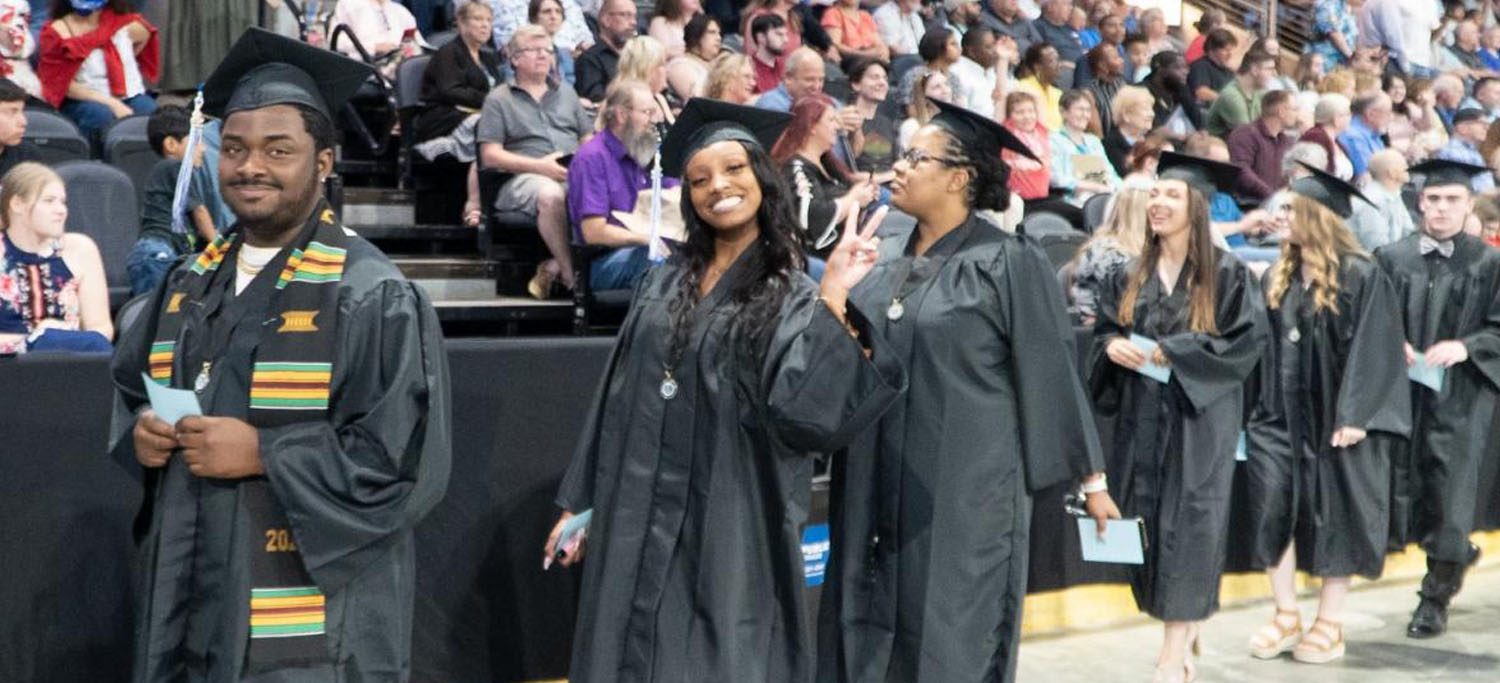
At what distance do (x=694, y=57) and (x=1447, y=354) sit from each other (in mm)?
4480

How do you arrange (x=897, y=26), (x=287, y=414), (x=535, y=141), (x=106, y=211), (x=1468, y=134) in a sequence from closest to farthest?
(x=287, y=414)
(x=106, y=211)
(x=535, y=141)
(x=897, y=26)
(x=1468, y=134)

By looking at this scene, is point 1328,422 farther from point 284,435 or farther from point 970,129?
point 284,435

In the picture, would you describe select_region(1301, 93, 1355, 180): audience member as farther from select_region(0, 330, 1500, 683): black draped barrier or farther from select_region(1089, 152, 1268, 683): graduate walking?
select_region(0, 330, 1500, 683): black draped barrier

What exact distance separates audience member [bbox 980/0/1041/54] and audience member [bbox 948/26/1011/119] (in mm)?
1850

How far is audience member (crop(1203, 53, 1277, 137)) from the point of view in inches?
519

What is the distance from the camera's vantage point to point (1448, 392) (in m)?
7.80

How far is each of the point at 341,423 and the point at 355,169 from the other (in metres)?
5.65

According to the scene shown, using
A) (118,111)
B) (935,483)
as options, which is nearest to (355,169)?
(118,111)

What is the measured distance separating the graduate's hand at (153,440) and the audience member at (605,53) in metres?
Answer: 6.51

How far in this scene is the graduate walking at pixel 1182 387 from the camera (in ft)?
20.8

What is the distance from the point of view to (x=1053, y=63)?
1241cm

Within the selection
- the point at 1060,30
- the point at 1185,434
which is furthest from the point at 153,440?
the point at 1060,30

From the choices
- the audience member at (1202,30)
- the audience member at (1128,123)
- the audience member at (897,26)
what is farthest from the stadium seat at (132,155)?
the audience member at (1202,30)

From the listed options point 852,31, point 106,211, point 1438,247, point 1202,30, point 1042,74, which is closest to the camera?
point 106,211
